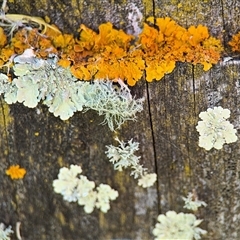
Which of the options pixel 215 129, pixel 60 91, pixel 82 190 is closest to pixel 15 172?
pixel 82 190

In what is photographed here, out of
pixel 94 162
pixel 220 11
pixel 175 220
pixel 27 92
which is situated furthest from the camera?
pixel 175 220

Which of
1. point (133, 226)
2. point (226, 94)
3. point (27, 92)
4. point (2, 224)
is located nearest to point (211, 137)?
point (226, 94)

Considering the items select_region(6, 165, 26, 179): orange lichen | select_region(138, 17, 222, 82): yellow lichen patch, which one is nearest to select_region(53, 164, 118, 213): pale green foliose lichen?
select_region(6, 165, 26, 179): orange lichen

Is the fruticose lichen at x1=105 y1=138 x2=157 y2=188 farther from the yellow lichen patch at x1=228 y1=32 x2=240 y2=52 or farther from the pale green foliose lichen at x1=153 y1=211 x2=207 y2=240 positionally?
the yellow lichen patch at x1=228 y1=32 x2=240 y2=52

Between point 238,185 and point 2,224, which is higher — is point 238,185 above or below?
above

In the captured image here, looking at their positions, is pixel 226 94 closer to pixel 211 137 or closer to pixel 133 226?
pixel 211 137

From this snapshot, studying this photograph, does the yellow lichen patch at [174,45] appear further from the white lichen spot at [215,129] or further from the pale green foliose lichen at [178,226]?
the pale green foliose lichen at [178,226]

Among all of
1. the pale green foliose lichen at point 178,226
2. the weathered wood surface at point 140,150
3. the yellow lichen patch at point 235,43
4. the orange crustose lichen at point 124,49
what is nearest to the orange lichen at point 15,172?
the weathered wood surface at point 140,150
